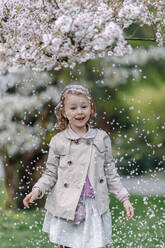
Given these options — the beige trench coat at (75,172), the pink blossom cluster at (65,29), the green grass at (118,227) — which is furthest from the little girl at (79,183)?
the green grass at (118,227)

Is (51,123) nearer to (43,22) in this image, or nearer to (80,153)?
(43,22)

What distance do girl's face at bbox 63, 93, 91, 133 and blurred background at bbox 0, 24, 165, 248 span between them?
1167 millimetres

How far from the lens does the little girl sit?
226 cm

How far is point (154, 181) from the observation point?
3.97 metres

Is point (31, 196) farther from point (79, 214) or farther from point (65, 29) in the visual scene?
point (65, 29)

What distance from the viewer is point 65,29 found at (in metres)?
2.75

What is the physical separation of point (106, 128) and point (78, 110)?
1.34 meters

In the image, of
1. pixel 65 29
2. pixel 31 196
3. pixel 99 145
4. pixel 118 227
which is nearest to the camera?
pixel 31 196

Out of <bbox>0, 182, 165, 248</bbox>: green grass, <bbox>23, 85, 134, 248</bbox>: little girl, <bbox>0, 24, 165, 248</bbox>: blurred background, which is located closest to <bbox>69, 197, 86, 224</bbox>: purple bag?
<bbox>23, 85, 134, 248</bbox>: little girl

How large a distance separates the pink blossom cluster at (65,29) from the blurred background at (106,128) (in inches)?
17.7

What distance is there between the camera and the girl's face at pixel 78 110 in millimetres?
2326

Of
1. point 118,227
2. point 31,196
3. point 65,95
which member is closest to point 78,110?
point 65,95

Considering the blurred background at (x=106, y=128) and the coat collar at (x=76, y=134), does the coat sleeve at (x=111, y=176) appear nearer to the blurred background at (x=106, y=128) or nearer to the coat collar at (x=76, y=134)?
the coat collar at (x=76, y=134)

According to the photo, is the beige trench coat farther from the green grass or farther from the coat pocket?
the green grass
